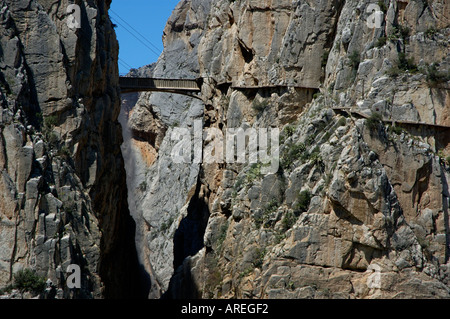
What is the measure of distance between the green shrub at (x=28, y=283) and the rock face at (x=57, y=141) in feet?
2.35

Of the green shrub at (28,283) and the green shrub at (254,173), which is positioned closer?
the green shrub at (28,283)

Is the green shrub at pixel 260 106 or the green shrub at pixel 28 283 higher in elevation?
the green shrub at pixel 260 106

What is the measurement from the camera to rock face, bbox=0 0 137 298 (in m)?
59.2

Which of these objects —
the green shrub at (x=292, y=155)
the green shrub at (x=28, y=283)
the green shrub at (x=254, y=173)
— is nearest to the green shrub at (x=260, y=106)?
the green shrub at (x=254, y=173)

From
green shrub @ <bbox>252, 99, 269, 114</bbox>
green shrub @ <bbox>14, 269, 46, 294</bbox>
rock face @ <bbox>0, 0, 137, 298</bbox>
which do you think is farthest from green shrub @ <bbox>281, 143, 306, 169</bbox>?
green shrub @ <bbox>14, 269, 46, 294</bbox>

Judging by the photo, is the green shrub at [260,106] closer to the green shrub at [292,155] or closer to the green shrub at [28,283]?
the green shrub at [292,155]

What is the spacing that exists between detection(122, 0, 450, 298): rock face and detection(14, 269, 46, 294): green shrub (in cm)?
1527

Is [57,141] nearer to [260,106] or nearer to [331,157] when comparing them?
[260,106]

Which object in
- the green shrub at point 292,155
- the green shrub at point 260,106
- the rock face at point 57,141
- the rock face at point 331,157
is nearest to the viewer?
the rock face at point 331,157

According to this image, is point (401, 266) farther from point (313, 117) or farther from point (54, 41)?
point (54, 41)

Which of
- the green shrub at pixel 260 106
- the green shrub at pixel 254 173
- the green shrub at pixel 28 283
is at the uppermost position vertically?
the green shrub at pixel 260 106

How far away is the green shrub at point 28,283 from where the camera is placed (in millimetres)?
57516

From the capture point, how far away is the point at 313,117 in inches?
2562

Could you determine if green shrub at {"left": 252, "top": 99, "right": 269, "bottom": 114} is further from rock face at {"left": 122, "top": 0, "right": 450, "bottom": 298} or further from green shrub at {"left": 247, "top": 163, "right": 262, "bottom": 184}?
green shrub at {"left": 247, "top": 163, "right": 262, "bottom": 184}
